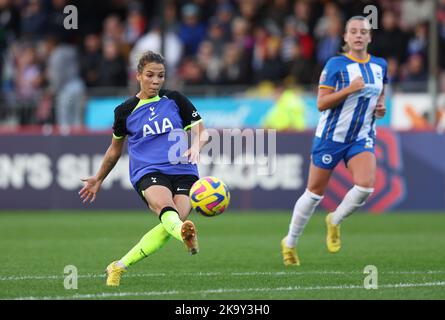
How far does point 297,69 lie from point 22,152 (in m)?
5.56

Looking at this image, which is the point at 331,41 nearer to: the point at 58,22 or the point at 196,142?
the point at 58,22

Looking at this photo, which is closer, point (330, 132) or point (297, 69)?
point (330, 132)

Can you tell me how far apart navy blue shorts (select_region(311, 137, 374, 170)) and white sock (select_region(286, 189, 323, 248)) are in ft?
1.06

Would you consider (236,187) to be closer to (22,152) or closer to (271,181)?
(271,181)

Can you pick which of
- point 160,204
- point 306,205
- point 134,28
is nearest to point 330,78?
point 306,205

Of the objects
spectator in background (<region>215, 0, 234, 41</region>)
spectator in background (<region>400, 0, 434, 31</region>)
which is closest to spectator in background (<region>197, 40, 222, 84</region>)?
spectator in background (<region>215, 0, 234, 41</region>)

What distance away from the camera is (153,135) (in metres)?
9.38

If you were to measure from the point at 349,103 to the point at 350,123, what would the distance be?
0.20 metres

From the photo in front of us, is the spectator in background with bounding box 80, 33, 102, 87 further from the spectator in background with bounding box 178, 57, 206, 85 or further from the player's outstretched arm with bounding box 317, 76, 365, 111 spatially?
the player's outstretched arm with bounding box 317, 76, 365, 111

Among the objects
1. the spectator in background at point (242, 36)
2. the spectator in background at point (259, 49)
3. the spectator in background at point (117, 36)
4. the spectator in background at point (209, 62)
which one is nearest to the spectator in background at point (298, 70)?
the spectator in background at point (259, 49)

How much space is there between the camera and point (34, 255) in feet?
39.5

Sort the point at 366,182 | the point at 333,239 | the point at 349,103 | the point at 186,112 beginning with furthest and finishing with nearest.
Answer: the point at 333,239 → the point at 349,103 → the point at 366,182 → the point at 186,112

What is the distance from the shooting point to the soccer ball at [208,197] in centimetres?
893
